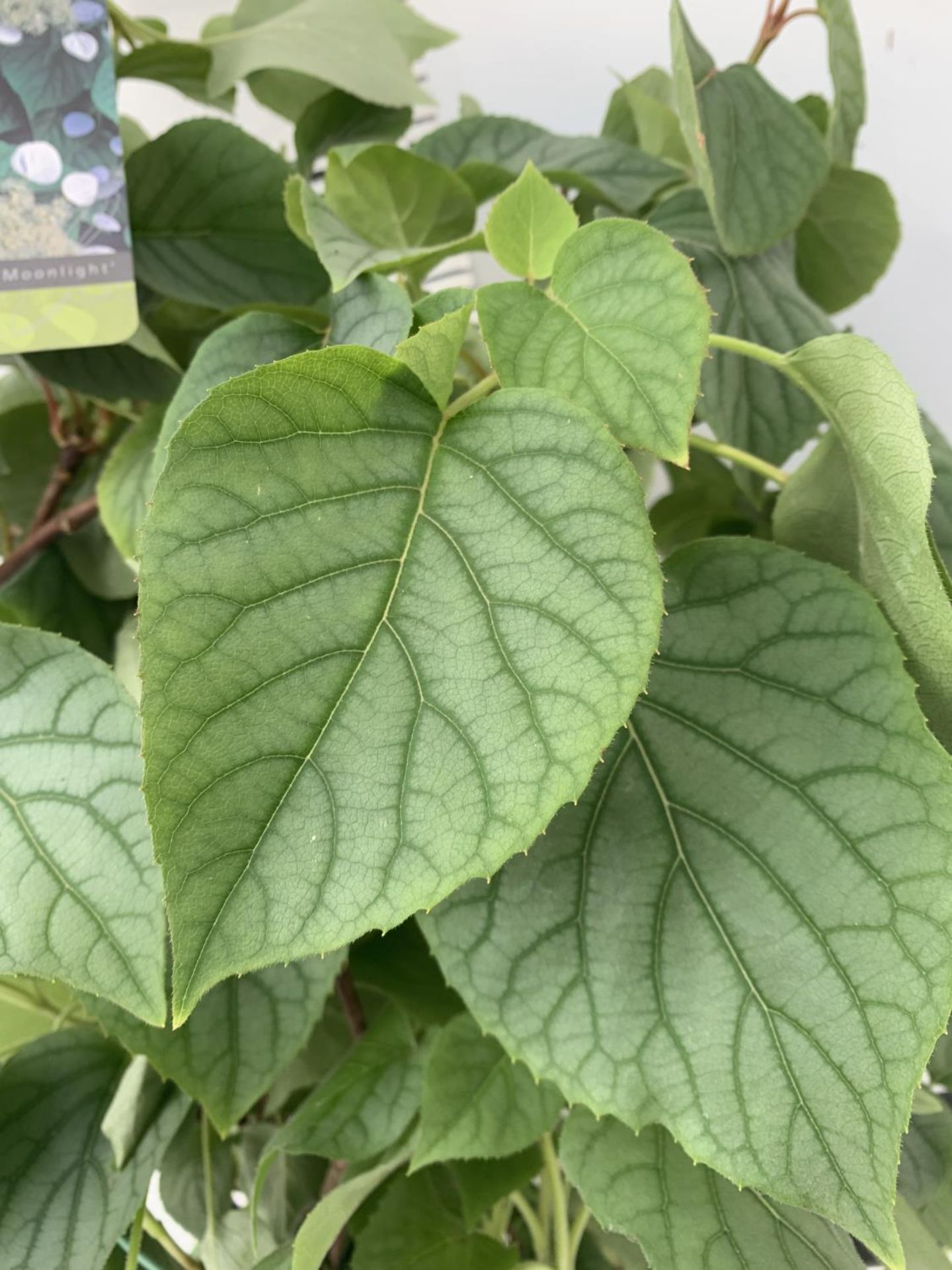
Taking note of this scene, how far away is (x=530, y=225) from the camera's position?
343 millimetres

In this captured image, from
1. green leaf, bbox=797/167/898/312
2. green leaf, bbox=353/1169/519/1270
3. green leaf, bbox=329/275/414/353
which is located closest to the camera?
green leaf, bbox=329/275/414/353

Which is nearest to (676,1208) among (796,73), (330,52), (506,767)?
(506,767)

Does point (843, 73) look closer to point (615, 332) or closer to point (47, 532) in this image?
point (615, 332)

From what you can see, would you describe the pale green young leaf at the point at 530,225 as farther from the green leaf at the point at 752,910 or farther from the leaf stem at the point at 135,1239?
the leaf stem at the point at 135,1239

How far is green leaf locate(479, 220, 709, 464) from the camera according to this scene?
28 cm

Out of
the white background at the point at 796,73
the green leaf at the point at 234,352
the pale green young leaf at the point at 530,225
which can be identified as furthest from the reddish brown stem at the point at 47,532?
the white background at the point at 796,73

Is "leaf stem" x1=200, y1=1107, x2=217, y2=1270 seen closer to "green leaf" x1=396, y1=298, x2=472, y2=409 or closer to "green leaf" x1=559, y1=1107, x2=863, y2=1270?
"green leaf" x1=559, y1=1107, x2=863, y2=1270

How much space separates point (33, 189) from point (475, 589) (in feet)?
0.96

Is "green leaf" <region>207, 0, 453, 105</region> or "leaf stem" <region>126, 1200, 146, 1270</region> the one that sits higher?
"green leaf" <region>207, 0, 453, 105</region>

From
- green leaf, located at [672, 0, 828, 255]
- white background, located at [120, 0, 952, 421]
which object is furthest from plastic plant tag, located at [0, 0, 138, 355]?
white background, located at [120, 0, 952, 421]

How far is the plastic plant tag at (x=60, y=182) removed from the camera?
16.7 inches

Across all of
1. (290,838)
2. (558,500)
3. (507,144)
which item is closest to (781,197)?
(507,144)

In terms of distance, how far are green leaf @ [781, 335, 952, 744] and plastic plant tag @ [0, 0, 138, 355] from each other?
29 cm

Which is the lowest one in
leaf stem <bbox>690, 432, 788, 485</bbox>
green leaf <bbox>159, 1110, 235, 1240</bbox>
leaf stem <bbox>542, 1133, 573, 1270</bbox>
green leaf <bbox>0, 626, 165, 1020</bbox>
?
green leaf <bbox>159, 1110, 235, 1240</bbox>
